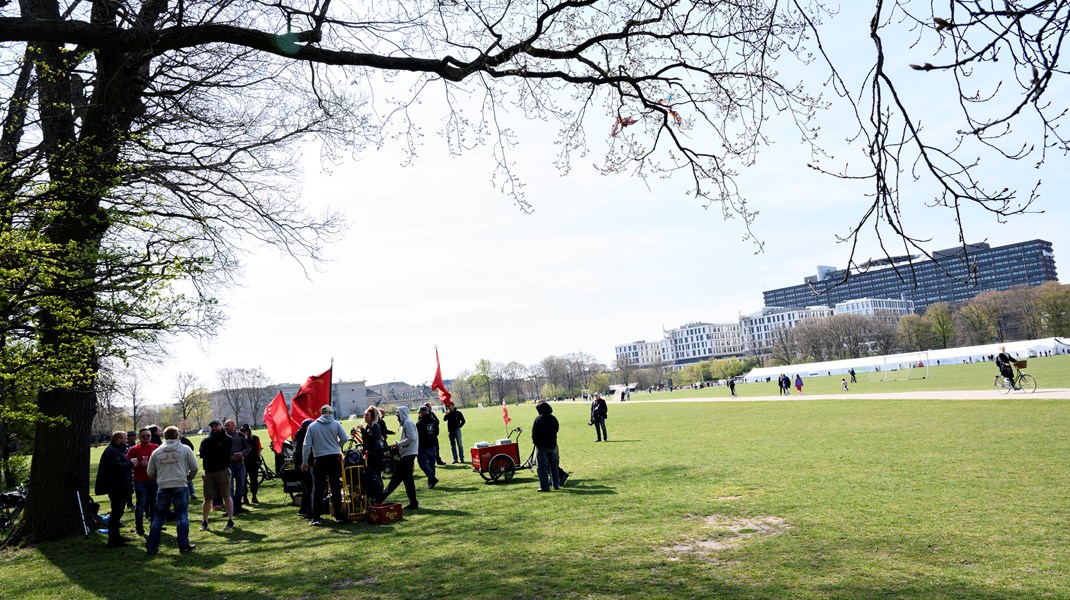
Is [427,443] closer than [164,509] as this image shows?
No

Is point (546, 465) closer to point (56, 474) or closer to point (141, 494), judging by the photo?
point (141, 494)

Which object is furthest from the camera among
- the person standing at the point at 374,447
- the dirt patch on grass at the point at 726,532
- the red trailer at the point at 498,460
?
the red trailer at the point at 498,460

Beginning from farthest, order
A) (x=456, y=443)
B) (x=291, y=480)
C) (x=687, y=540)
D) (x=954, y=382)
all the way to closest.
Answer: (x=954, y=382) → (x=456, y=443) → (x=291, y=480) → (x=687, y=540)

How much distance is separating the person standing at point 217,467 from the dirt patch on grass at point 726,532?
8103mm

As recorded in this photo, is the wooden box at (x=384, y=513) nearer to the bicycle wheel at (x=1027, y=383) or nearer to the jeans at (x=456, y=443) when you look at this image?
the jeans at (x=456, y=443)

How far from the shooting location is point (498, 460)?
14.7m

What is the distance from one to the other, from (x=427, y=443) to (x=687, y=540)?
371 inches

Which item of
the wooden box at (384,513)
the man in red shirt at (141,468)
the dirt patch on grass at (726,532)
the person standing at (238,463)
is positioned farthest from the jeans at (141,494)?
the dirt patch on grass at (726,532)

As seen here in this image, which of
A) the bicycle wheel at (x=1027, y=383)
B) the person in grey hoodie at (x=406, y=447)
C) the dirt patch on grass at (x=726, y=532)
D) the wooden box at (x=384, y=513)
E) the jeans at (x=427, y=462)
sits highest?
the person in grey hoodie at (x=406, y=447)

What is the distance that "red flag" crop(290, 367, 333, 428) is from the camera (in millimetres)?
13789

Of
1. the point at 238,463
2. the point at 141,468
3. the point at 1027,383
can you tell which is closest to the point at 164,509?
the point at 141,468

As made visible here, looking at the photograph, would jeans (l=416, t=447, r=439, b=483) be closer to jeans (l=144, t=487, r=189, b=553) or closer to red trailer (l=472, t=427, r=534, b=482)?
red trailer (l=472, t=427, r=534, b=482)

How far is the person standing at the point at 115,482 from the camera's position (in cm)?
1098

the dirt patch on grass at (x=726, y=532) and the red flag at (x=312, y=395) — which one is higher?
the red flag at (x=312, y=395)
